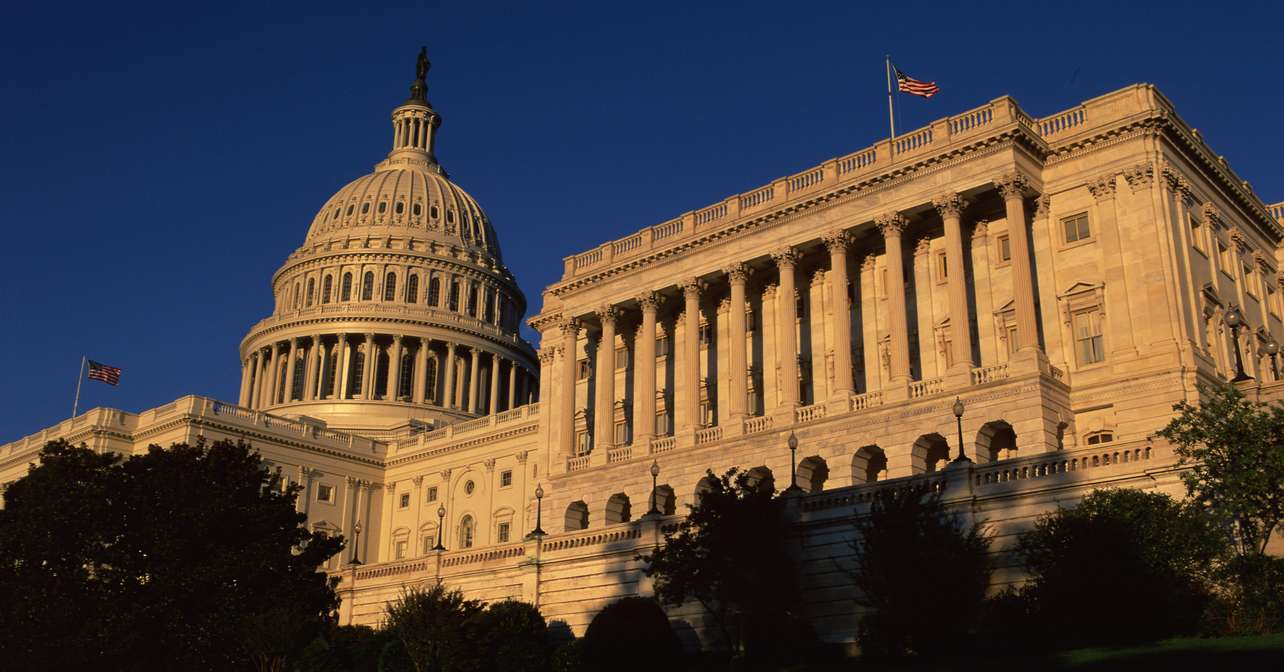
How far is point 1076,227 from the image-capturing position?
57344mm

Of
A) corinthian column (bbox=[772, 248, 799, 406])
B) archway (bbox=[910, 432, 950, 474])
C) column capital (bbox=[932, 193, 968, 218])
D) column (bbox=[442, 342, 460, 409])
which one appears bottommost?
archway (bbox=[910, 432, 950, 474])

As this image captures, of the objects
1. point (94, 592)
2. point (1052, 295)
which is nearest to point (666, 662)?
point (94, 592)

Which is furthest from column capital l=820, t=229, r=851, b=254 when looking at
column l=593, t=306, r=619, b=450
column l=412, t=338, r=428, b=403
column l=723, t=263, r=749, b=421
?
column l=412, t=338, r=428, b=403

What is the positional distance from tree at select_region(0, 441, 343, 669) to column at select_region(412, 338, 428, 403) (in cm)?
6976

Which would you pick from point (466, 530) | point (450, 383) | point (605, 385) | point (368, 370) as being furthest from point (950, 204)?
point (368, 370)

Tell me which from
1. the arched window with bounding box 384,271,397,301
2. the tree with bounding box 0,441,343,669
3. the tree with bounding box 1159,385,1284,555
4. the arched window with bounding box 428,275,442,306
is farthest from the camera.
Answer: the arched window with bounding box 428,275,442,306

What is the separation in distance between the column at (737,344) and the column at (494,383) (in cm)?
6299

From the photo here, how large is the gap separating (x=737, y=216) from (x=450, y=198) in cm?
8289

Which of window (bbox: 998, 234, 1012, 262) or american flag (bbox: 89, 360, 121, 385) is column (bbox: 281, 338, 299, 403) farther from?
window (bbox: 998, 234, 1012, 262)

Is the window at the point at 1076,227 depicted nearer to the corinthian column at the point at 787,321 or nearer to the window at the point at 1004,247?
the window at the point at 1004,247

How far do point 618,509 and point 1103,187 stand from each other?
27960 mm

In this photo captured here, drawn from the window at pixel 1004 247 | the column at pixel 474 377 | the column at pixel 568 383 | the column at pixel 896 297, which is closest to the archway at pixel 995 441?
the column at pixel 896 297

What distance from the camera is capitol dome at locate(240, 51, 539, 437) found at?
12219cm

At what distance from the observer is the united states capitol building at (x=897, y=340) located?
157 ft
